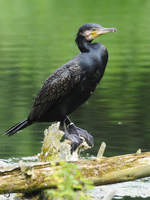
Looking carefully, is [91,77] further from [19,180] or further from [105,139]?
[105,139]

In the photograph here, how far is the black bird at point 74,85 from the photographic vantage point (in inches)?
301

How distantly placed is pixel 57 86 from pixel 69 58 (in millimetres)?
14090

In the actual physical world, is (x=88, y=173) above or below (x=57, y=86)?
below

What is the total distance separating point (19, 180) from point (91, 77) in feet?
5.30

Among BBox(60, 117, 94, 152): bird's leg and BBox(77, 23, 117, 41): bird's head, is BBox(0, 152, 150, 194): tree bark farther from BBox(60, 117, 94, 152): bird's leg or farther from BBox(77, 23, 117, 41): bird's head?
BBox(77, 23, 117, 41): bird's head

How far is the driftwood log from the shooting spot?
6488 mm

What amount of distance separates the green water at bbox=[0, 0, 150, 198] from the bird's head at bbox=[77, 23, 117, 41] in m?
3.02

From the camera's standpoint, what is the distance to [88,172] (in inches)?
258

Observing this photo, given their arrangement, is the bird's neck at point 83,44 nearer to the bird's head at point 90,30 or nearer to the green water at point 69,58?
the bird's head at point 90,30

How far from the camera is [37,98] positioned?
805cm

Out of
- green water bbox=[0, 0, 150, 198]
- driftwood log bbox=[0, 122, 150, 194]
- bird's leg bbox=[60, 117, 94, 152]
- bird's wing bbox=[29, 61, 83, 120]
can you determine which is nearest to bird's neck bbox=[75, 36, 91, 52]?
bird's wing bbox=[29, 61, 83, 120]

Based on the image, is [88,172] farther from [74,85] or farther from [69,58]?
[69,58]

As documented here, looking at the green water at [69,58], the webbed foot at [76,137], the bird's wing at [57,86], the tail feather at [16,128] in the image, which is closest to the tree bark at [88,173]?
the webbed foot at [76,137]

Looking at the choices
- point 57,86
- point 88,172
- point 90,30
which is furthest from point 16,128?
point 88,172
